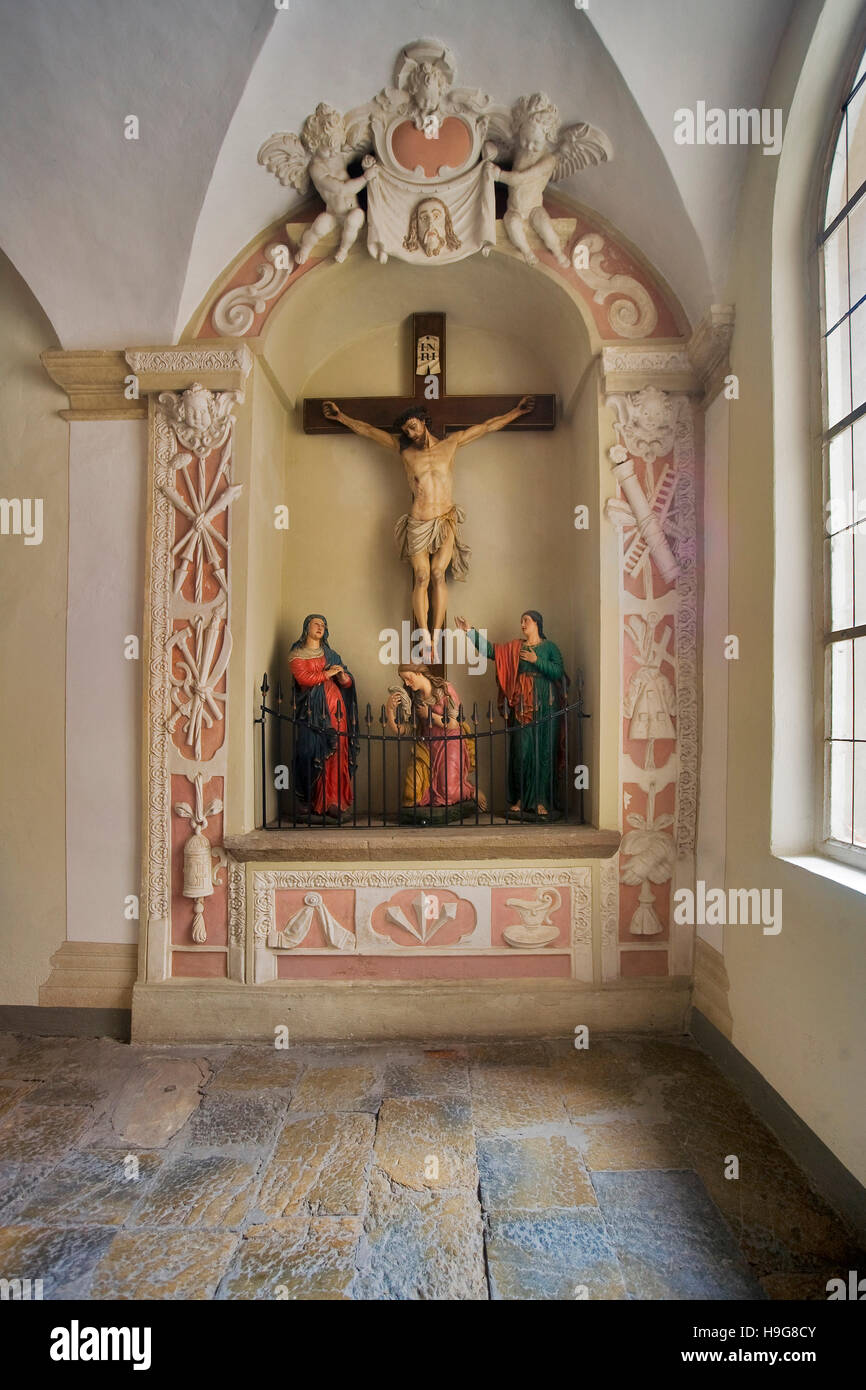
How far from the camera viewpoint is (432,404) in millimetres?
4738

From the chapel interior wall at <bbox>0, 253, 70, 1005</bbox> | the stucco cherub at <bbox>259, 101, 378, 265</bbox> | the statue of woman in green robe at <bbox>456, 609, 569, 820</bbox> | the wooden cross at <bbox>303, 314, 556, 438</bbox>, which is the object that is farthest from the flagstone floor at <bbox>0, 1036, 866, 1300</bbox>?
the stucco cherub at <bbox>259, 101, 378, 265</bbox>

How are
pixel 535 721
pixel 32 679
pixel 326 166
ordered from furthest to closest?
pixel 535 721, pixel 32 679, pixel 326 166

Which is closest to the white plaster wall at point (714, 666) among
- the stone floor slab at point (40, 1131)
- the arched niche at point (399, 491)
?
the arched niche at point (399, 491)

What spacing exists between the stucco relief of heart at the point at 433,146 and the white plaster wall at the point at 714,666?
185 cm

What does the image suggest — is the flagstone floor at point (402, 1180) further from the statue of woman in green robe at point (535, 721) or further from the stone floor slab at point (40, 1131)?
the statue of woman in green robe at point (535, 721)

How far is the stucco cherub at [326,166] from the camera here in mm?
3816

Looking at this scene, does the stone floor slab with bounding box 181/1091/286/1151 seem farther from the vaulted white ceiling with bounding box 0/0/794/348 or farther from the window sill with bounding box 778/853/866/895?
the vaulted white ceiling with bounding box 0/0/794/348

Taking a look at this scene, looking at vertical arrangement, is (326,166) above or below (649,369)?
above

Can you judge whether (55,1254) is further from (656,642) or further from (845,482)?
(845,482)

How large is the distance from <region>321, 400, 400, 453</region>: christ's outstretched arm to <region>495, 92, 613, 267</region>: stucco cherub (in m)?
1.25

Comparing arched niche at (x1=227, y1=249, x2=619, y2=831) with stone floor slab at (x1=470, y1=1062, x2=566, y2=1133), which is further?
arched niche at (x1=227, y1=249, x2=619, y2=831)

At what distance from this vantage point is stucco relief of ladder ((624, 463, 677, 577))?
3.99 metres

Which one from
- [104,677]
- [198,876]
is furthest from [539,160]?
[198,876]

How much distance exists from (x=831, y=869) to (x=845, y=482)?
4.78 feet
